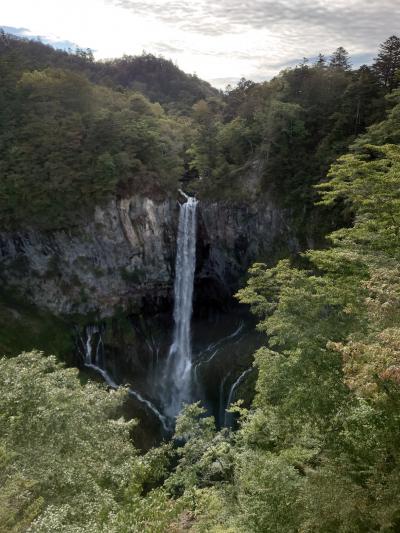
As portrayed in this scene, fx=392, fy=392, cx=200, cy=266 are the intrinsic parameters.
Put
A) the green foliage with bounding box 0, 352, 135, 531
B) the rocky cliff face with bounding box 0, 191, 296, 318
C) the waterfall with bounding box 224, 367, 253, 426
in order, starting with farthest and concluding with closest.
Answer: the rocky cliff face with bounding box 0, 191, 296, 318, the waterfall with bounding box 224, 367, 253, 426, the green foliage with bounding box 0, 352, 135, 531

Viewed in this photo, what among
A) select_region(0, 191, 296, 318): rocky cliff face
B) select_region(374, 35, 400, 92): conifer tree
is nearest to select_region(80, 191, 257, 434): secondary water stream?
select_region(0, 191, 296, 318): rocky cliff face

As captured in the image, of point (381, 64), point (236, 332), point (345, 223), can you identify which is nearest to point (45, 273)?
point (236, 332)

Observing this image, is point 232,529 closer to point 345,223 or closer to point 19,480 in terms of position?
point 19,480

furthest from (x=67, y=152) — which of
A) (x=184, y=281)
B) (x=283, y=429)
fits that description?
(x=283, y=429)

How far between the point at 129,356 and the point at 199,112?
2800 cm

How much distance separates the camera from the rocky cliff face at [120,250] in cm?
3069

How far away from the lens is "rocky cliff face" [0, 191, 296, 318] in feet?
101

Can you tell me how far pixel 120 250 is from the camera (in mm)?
31578

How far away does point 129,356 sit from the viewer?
30.8m

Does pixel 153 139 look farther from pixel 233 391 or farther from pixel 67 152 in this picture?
pixel 233 391

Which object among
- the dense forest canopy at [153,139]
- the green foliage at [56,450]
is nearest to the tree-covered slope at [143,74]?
the dense forest canopy at [153,139]

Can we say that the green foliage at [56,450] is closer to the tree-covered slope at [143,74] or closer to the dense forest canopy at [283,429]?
the dense forest canopy at [283,429]

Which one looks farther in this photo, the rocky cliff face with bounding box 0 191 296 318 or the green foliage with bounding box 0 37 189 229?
the rocky cliff face with bounding box 0 191 296 318

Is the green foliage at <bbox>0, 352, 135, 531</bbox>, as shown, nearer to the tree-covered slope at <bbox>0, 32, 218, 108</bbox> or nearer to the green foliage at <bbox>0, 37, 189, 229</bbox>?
the green foliage at <bbox>0, 37, 189, 229</bbox>
